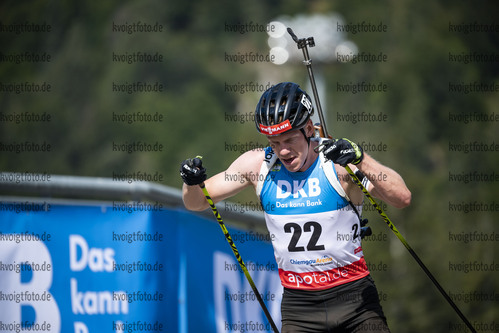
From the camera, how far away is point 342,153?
18.1 ft

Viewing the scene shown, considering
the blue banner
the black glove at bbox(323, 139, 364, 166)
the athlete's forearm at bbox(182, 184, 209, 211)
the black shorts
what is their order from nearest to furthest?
the black glove at bbox(323, 139, 364, 166), the black shorts, the blue banner, the athlete's forearm at bbox(182, 184, 209, 211)

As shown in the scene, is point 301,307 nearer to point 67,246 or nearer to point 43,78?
point 67,246

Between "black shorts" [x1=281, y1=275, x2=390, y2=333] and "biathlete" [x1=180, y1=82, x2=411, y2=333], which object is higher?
"biathlete" [x1=180, y1=82, x2=411, y2=333]

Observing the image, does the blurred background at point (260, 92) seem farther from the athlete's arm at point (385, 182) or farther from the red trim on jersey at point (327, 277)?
the athlete's arm at point (385, 182)

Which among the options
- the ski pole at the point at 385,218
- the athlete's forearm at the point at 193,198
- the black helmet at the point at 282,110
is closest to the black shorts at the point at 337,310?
the ski pole at the point at 385,218

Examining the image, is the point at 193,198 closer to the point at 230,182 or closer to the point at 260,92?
the point at 230,182

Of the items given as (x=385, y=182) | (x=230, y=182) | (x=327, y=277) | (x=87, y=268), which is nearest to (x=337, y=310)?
(x=327, y=277)

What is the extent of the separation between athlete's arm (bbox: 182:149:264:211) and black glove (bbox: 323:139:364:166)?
80 centimetres

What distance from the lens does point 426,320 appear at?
46.6m

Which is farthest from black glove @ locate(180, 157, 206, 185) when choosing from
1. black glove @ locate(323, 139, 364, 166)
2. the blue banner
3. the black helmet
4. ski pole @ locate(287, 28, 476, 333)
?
ski pole @ locate(287, 28, 476, 333)

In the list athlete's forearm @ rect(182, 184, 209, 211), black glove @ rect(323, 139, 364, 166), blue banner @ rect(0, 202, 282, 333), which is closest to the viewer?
black glove @ rect(323, 139, 364, 166)

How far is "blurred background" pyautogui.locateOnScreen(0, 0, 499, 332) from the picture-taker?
53188 millimetres

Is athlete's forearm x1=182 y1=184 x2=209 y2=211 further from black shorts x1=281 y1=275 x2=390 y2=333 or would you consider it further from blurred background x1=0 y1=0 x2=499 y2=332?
blurred background x1=0 y1=0 x2=499 y2=332

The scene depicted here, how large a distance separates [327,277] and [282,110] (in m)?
1.35
